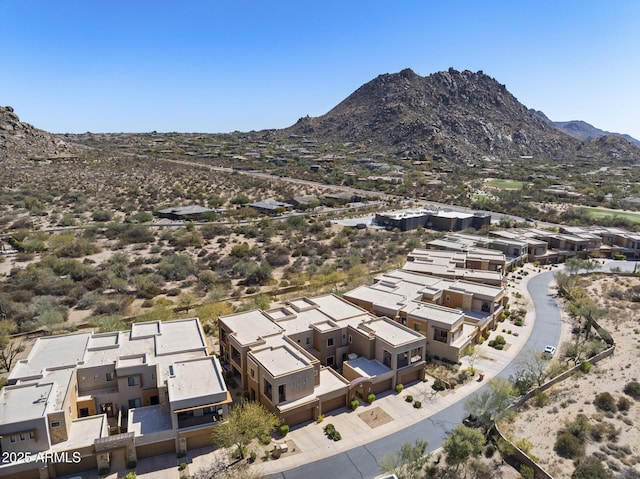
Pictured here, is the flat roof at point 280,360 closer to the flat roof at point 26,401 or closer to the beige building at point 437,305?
the beige building at point 437,305

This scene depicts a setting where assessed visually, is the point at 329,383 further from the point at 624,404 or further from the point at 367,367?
the point at 624,404

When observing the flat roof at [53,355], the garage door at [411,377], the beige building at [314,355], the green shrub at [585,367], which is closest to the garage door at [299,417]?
the beige building at [314,355]

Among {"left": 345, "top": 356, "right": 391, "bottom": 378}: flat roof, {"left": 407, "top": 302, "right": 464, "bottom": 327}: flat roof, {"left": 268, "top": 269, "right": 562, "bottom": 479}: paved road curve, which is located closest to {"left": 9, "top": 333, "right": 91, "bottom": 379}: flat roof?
{"left": 268, "top": 269, "right": 562, "bottom": 479}: paved road curve

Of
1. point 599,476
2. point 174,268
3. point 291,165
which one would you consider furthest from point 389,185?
point 599,476

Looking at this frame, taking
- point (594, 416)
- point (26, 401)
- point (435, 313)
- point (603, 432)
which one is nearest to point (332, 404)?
point (435, 313)

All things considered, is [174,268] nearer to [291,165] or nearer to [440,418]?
[440,418]
